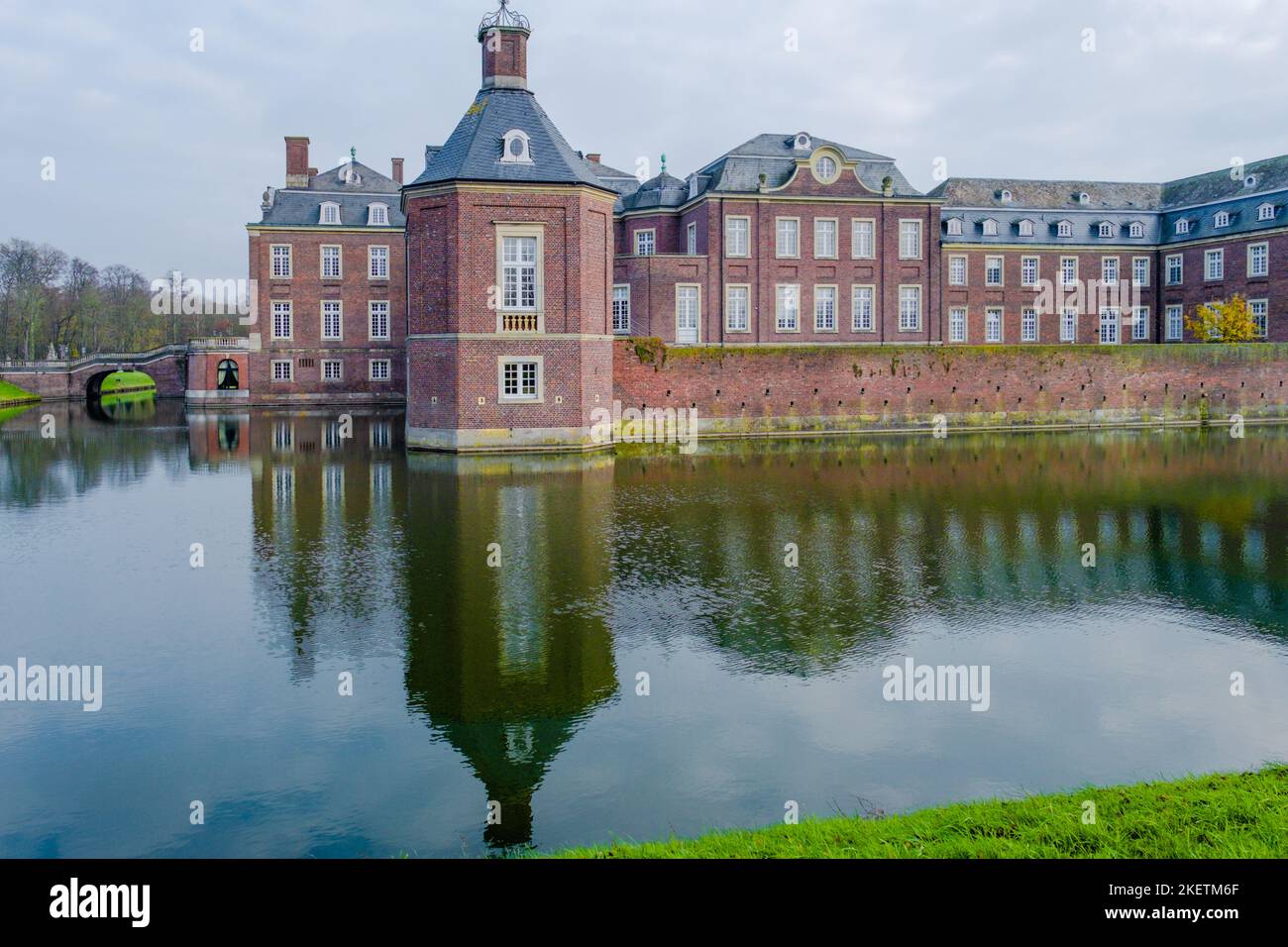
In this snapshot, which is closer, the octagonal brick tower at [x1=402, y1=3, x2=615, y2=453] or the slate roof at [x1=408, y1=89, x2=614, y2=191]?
the slate roof at [x1=408, y1=89, x2=614, y2=191]

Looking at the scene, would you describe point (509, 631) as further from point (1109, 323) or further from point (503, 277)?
point (1109, 323)

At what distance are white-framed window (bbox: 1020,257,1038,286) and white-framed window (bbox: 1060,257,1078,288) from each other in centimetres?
142

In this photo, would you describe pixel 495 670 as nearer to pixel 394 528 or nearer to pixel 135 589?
pixel 135 589

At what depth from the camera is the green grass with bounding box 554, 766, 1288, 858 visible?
5.48m

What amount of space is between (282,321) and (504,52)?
2598 centimetres

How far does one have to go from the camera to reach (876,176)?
4266cm

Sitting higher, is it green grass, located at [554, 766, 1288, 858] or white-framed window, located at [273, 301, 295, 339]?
white-framed window, located at [273, 301, 295, 339]

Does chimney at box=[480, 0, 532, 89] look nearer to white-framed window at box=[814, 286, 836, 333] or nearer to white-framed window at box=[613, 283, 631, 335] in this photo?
white-framed window at box=[613, 283, 631, 335]

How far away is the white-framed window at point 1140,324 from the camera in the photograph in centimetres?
5256

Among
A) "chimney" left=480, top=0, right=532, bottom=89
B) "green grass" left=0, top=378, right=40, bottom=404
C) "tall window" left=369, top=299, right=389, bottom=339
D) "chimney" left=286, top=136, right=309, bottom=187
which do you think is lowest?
"green grass" left=0, top=378, right=40, bottom=404

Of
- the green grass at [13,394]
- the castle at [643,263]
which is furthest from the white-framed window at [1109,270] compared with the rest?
the green grass at [13,394]

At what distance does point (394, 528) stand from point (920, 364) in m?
23.6

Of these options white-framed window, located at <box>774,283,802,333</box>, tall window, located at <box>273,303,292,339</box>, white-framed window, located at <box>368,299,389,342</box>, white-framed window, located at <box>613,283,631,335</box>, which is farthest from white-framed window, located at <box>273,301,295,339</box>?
white-framed window, located at <box>774,283,802,333</box>
